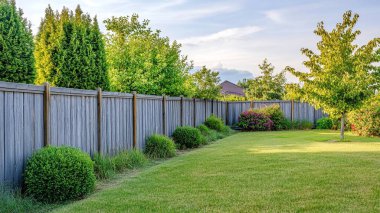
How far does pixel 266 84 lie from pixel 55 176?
34.5 m

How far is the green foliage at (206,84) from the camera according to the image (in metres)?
20.1

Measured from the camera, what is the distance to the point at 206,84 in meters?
21.1

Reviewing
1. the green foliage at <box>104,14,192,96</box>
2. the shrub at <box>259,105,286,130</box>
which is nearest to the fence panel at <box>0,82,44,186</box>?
the green foliage at <box>104,14,192,96</box>

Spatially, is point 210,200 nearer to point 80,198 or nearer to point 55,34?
point 80,198

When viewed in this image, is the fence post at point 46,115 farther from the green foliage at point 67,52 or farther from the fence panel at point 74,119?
the green foliage at point 67,52

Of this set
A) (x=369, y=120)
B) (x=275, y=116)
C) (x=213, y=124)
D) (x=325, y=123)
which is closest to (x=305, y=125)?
(x=325, y=123)

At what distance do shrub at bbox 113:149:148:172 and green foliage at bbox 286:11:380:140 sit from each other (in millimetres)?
8637

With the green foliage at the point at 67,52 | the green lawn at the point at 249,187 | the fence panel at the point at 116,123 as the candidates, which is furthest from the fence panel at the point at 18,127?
the green foliage at the point at 67,52

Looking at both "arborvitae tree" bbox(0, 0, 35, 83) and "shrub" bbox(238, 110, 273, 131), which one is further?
"shrub" bbox(238, 110, 273, 131)

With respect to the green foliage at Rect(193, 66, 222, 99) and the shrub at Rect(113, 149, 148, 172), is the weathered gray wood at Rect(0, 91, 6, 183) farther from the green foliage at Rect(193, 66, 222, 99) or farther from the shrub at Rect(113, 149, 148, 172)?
the green foliage at Rect(193, 66, 222, 99)

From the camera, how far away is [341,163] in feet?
29.3

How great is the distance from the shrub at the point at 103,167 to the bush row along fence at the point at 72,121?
0.94ft

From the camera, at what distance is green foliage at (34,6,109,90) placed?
9.95m

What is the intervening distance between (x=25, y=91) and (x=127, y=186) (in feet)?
7.73
